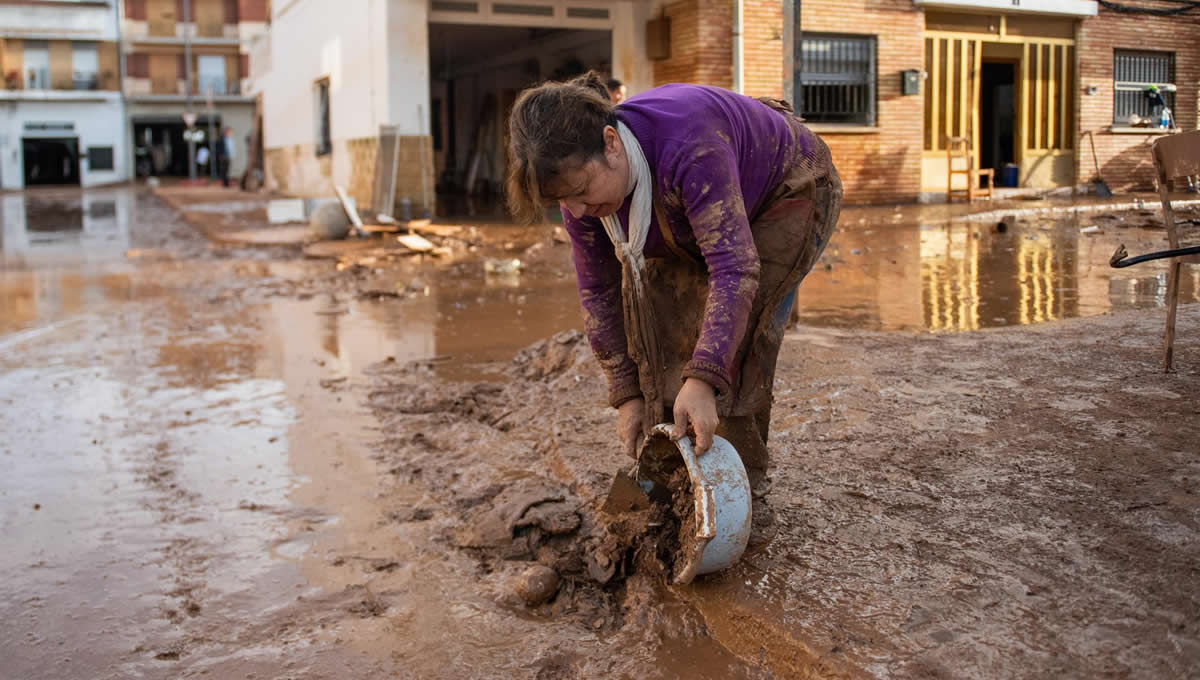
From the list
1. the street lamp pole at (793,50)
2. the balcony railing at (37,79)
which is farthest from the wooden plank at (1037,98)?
the balcony railing at (37,79)

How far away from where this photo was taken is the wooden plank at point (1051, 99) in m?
17.8

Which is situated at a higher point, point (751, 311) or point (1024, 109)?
point (1024, 109)

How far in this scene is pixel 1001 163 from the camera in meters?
20.5

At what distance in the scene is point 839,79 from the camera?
15.9m

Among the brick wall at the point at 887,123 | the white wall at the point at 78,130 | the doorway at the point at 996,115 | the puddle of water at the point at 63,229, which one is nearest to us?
the puddle of water at the point at 63,229

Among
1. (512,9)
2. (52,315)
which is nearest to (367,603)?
(52,315)

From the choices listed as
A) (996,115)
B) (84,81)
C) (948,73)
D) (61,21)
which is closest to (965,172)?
(948,73)

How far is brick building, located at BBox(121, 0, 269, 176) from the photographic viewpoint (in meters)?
49.1

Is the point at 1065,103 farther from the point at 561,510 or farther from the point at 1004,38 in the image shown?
the point at 561,510

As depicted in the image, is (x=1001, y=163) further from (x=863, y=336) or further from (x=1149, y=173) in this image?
(x=863, y=336)

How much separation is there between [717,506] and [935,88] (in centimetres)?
Result: 1577

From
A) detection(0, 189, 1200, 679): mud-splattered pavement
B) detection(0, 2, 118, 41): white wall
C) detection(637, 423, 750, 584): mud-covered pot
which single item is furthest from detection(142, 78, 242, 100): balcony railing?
detection(637, 423, 750, 584): mud-covered pot

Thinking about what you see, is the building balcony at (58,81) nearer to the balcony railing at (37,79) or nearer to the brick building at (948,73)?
the balcony railing at (37,79)

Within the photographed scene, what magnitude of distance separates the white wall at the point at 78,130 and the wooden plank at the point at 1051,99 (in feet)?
136
